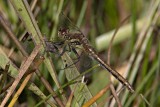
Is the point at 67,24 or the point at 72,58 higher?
the point at 67,24

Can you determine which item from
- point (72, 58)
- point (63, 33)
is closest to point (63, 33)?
point (63, 33)

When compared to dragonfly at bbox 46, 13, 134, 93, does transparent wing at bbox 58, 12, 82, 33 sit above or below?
above

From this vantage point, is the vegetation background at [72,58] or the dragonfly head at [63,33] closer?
the vegetation background at [72,58]

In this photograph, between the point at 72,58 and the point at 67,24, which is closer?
the point at 72,58

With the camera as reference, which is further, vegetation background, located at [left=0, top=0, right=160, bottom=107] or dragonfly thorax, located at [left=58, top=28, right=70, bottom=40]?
dragonfly thorax, located at [left=58, top=28, right=70, bottom=40]

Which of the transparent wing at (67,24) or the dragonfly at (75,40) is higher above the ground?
the transparent wing at (67,24)

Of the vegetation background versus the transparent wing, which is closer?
→ the vegetation background

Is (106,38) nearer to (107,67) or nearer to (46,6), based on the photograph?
(46,6)

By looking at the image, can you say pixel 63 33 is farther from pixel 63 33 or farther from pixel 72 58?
pixel 72 58
